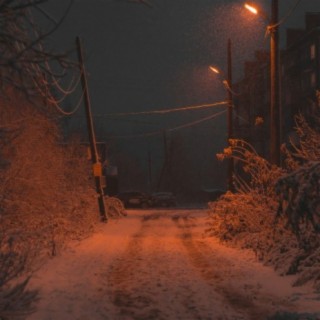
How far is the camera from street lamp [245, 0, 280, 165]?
53.2ft

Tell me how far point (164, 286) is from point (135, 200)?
42.8m

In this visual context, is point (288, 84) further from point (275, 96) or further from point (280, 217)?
point (280, 217)

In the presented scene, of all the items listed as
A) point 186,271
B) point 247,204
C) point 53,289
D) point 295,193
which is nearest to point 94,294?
point 53,289

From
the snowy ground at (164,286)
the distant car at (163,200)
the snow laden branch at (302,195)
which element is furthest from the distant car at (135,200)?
the snow laden branch at (302,195)

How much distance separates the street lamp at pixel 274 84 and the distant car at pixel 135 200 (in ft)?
124

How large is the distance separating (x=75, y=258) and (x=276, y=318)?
8424mm

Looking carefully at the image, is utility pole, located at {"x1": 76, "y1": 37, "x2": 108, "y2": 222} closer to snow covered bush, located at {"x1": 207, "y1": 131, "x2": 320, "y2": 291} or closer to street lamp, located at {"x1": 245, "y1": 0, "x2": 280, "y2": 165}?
snow covered bush, located at {"x1": 207, "y1": 131, "x2": 320, "y2": 291}

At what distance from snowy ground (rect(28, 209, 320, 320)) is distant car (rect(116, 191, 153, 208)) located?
35.6m

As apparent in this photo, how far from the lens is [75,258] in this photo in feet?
51.0

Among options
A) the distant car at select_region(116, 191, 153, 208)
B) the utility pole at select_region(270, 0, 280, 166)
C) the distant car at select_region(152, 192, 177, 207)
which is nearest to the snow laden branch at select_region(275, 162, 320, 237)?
the utility pole at select_region(270, 0, 280, 166)

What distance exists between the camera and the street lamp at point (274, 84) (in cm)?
1620

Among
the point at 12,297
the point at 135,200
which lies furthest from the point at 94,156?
the point at 135,200

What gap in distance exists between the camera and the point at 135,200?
5406cm

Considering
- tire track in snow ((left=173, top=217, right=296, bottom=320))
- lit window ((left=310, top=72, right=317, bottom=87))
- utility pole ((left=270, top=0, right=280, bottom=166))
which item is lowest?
tire track in snow ((left=173, top=217, right=296, bottom=320))
